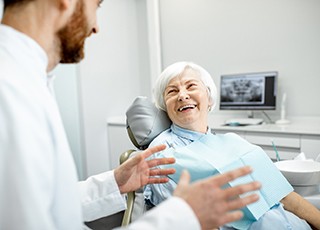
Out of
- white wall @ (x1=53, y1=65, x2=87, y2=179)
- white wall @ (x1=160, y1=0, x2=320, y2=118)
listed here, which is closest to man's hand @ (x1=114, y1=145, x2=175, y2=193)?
white wall @ (x1=160, y1=0, x2=320, y2=118)

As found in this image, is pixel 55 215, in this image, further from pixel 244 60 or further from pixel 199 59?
pixel 199 59

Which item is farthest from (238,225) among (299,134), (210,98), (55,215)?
(299,134)

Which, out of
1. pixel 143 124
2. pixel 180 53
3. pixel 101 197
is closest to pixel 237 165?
pixel 143 124

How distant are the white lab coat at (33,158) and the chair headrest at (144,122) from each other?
900 millimetres

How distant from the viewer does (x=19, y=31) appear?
31.1 inches

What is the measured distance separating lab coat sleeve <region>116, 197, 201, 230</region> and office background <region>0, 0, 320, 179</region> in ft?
8.63

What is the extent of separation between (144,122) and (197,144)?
0.31m

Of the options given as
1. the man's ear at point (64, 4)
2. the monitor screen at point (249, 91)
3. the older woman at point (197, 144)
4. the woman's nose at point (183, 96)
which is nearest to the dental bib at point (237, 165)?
the older woman at point (197, 144)

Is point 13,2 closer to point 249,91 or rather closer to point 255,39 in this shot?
point 249,91

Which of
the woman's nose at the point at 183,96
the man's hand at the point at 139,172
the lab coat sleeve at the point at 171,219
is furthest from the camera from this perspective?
the woman's nose at the point at 183,96

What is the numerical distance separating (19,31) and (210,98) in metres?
1.17

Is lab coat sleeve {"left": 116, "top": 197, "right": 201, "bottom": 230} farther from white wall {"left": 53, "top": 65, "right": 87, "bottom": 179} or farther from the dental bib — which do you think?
white wall {"left": 53, "top": 65, "right": 87, "bottom": 179}

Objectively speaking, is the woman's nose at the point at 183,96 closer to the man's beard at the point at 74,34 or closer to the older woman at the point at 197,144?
the older woman at the point at 197,144

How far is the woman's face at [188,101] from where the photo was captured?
1.64 metres
